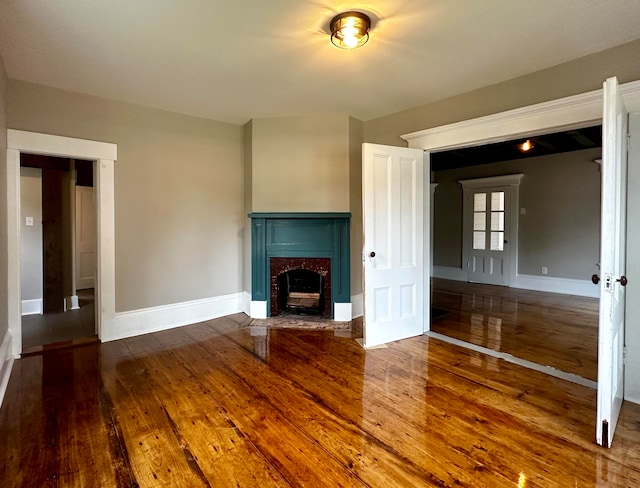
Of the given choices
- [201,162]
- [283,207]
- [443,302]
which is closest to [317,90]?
[283,207]

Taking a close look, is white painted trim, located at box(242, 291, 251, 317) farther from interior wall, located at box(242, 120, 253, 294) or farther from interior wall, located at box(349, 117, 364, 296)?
interior wall, located at box(349, 117, 364, 296)

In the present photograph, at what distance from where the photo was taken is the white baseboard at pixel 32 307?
4629 mm

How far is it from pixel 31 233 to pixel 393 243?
16.9ft

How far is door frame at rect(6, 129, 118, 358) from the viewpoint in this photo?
10.1 feet

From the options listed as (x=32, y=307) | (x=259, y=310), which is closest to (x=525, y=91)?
(x=259, y=310)

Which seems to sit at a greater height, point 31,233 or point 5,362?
point 31,233

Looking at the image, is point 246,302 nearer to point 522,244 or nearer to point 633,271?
point 633,271

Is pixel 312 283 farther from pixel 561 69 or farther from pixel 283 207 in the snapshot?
pixel 561 69

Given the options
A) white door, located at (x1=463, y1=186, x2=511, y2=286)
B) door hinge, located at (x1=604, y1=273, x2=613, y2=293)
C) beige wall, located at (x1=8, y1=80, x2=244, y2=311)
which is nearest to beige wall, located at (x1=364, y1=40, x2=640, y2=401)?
door hinge, located at (x1=604, y1=273, x2=613, y2=293)

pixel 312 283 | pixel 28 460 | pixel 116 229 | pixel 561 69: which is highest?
pixel 561 69

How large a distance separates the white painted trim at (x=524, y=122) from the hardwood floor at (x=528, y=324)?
6.84ft

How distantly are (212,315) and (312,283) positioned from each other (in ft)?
4.58

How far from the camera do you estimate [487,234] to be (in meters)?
7.12

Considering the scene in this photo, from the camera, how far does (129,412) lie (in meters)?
2.22
